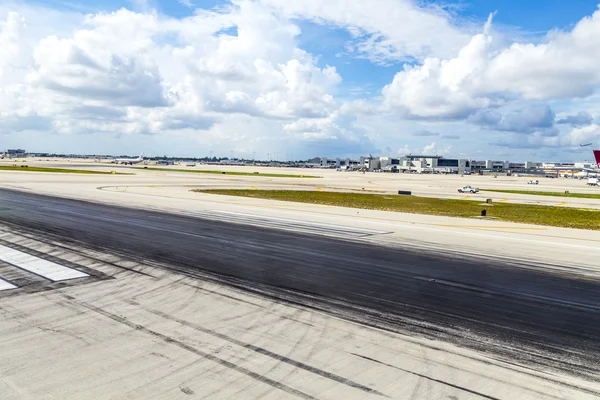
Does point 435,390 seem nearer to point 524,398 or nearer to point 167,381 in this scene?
point 524,398

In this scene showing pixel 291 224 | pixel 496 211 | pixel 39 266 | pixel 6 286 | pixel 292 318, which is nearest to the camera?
pixel 292 318

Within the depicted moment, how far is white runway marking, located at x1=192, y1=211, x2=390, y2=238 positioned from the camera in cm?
2172

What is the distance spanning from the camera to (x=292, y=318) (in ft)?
29.1

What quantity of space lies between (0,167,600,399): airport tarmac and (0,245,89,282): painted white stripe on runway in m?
0.10

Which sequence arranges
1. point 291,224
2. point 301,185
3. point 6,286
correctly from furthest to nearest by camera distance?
point 301,185 → point 291,224 → point 6,286

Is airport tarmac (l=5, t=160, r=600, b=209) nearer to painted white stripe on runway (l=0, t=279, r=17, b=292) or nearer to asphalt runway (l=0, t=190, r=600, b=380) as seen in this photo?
asphalt runway (l=0, t=190, r=600, b=380)

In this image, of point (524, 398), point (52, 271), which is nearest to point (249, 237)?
point (52, 271)

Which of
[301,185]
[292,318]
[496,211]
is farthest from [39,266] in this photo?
[301,185]

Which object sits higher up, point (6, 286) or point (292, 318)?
point (6, 286)

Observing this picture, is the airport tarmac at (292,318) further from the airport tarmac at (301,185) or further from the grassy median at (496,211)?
the airport tarmac at (301,185)

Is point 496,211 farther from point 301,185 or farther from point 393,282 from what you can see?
point 301,185

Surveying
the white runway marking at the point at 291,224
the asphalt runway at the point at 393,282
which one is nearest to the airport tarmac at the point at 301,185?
the white runway marking at the point at 291,224

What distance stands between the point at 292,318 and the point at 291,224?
49.8ft

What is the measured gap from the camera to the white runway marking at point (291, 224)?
21.7 metres
